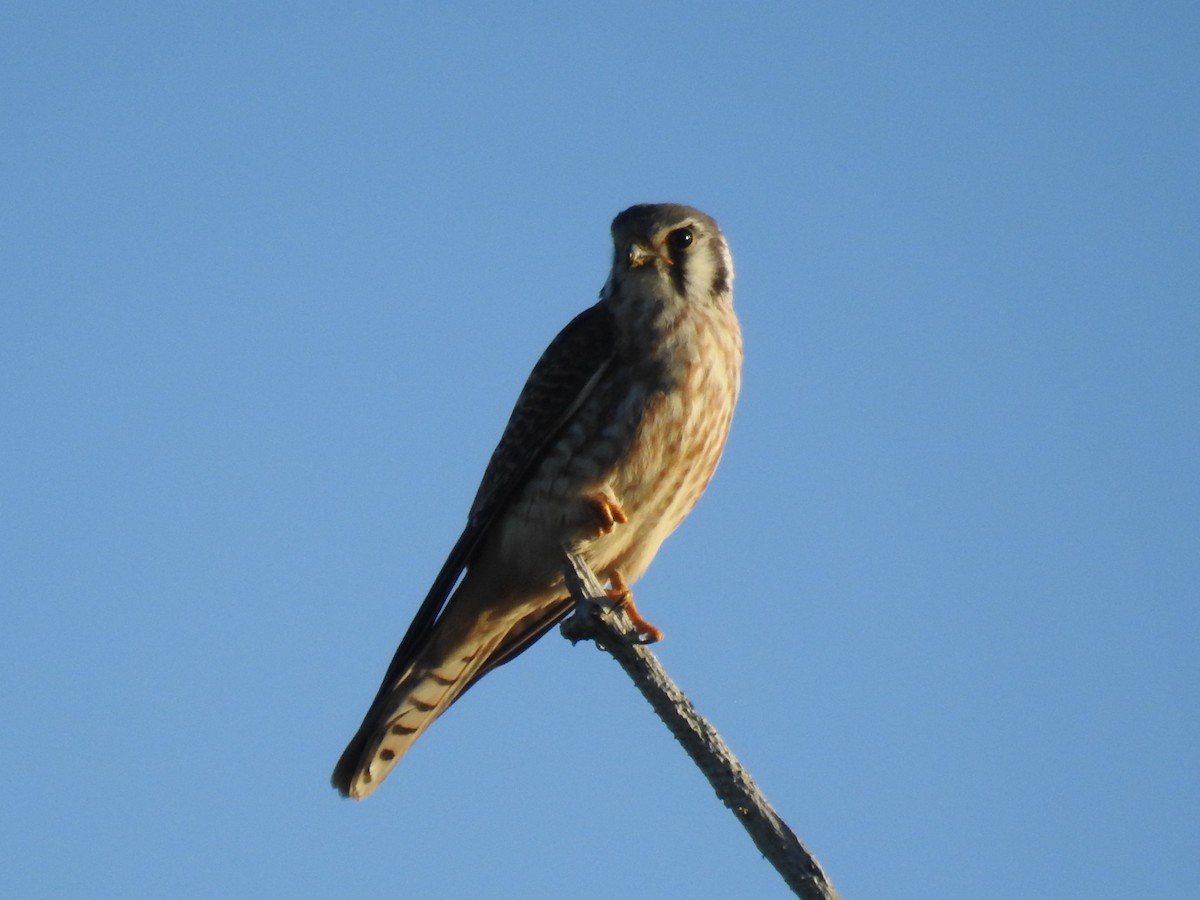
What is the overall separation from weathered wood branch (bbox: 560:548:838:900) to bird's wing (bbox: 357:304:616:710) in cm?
96

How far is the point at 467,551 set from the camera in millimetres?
4953

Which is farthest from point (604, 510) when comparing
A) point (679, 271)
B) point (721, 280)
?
point (721, 280)

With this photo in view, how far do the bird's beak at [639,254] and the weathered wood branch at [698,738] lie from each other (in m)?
1.53

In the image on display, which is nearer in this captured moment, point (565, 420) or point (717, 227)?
point (565, 420)

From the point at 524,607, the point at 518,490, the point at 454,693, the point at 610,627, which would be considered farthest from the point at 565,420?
the point at 610,627

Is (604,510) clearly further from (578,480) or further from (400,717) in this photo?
(400,717)

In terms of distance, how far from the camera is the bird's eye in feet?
17.4

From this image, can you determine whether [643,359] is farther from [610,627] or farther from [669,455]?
[610,627]

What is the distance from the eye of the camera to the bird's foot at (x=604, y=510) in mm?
4746

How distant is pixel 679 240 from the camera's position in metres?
5.33

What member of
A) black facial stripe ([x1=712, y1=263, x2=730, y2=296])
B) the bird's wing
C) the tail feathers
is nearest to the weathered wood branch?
the bird's wing

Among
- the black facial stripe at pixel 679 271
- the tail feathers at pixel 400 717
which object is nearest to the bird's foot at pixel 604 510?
the tail feathers at pixel 400 717

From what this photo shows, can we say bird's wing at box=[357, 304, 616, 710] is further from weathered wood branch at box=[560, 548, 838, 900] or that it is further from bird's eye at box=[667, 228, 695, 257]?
weathered wood branch at box=[560, 548, 838, 900]

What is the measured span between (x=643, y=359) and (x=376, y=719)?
1.46 meters
